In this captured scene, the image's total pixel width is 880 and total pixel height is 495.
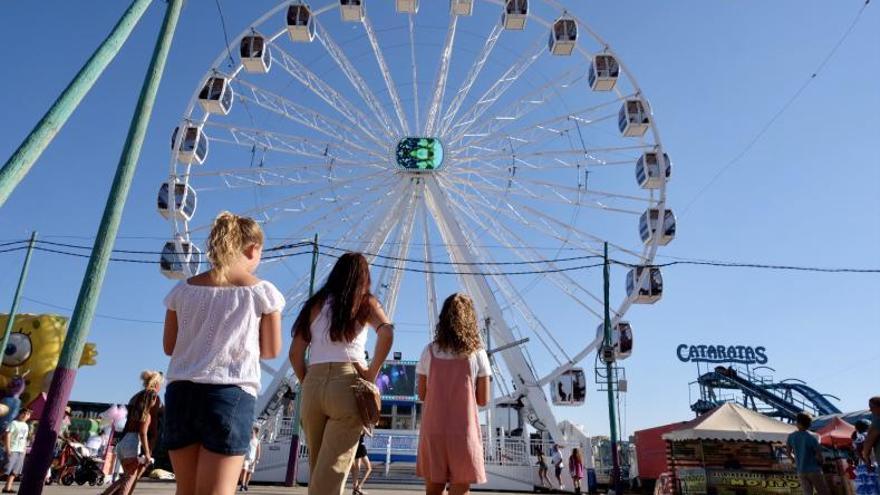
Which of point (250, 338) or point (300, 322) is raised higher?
point (300, 322)

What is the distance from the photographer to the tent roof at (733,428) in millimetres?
13562

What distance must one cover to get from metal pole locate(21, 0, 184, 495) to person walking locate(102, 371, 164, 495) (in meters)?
0.65

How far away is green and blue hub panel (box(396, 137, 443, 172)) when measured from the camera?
2119cm

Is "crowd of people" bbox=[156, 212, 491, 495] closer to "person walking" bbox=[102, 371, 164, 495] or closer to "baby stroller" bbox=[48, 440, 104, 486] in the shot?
"person walking" bbox=[102, 371, 164, 495]

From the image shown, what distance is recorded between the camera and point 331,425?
2.94 meters

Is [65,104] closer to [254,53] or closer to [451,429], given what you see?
[451,429]

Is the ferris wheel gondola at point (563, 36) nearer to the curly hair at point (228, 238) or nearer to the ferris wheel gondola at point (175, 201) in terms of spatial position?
the ferris wheel gondola at point (175, 201)

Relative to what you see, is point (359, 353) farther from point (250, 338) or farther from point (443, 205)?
point (443, 205)

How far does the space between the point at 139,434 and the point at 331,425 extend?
3238mm

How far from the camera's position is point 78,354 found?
500 centimetres

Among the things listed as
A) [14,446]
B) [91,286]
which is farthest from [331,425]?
[14,446]

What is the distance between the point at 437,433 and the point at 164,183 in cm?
1856

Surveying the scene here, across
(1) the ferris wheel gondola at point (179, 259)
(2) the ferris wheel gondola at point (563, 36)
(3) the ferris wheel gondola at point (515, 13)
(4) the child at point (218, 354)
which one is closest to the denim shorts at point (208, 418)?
(4) the child at point (218, 354)

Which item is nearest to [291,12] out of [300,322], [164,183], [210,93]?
[210,93]
